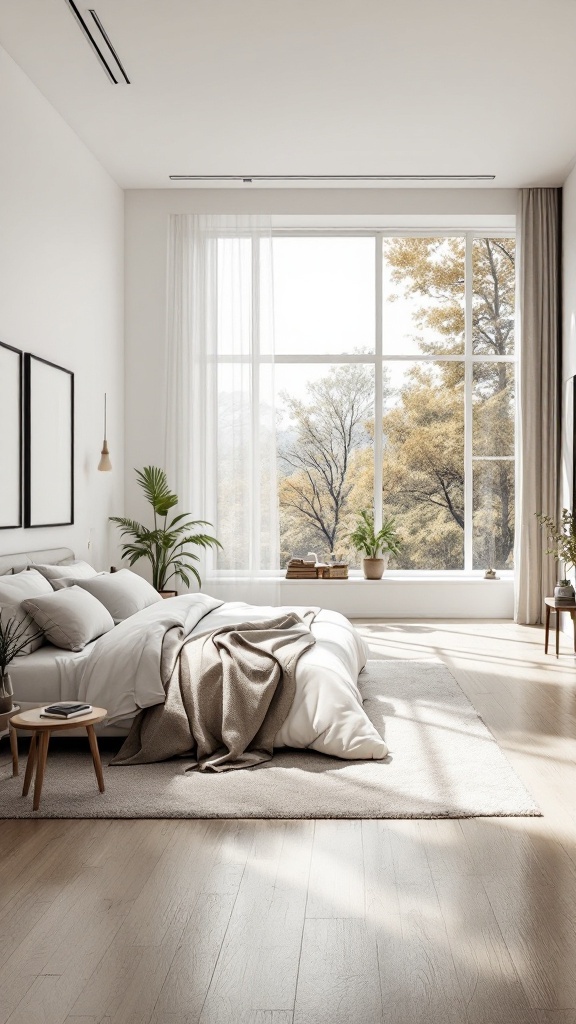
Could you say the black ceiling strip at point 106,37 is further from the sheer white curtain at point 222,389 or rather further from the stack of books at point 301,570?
the stack of books at point 301,570

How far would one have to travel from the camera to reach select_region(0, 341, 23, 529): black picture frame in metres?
5.14

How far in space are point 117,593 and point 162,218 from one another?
13.6 ft

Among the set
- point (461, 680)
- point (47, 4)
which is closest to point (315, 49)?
point (47, 4)

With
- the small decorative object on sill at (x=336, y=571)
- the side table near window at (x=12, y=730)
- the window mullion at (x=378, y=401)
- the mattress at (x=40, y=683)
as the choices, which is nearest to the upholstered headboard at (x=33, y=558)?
the mattress at (x=40, y=683)

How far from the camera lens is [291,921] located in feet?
8.35

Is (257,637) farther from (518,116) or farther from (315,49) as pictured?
(518,116)

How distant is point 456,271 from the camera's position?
8.55m

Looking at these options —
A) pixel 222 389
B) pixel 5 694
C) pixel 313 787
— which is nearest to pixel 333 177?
pixel 222 389

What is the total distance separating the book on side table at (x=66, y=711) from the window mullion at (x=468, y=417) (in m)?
5.50

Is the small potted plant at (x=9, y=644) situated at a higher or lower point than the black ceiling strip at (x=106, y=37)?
lower

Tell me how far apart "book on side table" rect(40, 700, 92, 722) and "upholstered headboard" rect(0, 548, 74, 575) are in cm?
156

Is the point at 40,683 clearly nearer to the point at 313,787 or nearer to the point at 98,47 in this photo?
the point at 313,787

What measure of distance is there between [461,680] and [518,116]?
12.6 ft

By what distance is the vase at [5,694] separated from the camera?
12.4 ft
